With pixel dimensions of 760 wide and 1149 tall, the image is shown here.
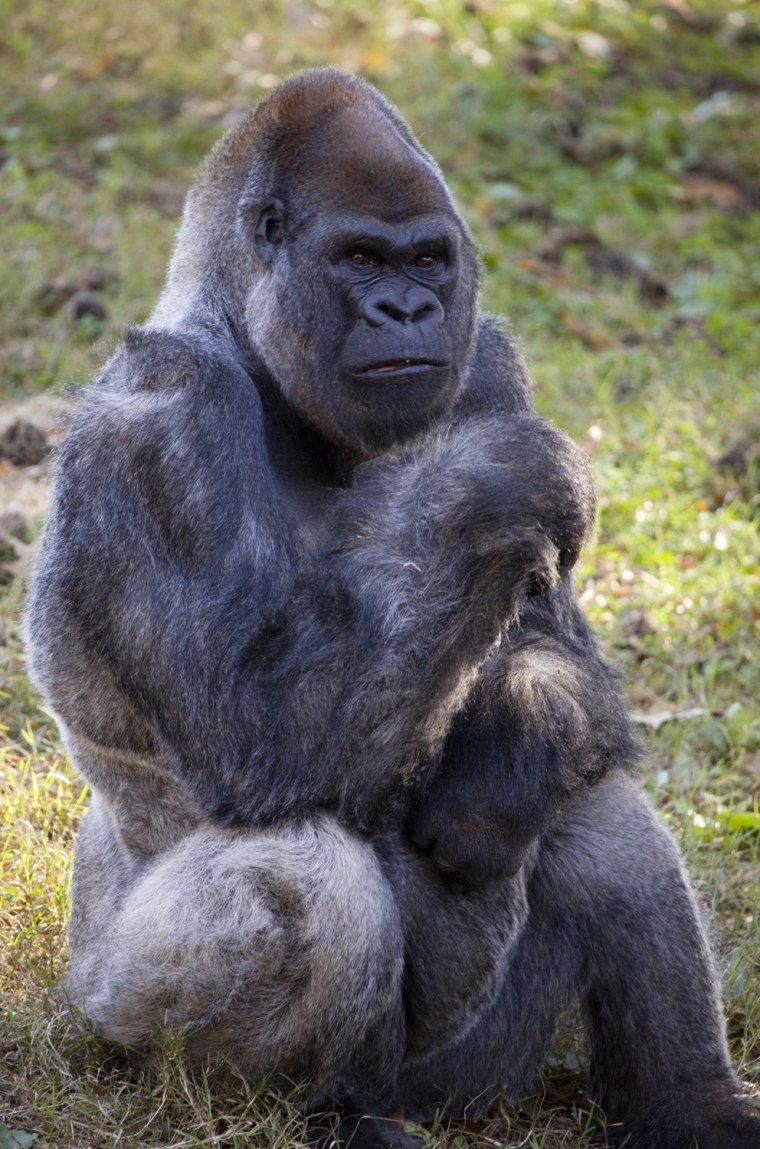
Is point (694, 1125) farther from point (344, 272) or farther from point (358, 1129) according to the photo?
point (344, 272)

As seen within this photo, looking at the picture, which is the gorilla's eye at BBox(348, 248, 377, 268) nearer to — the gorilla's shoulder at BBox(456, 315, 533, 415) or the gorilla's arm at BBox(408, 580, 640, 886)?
the gorilla's shoulder at BBox(456, 315, 533, 415)

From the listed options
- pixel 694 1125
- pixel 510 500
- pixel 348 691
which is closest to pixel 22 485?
pixel 348 691

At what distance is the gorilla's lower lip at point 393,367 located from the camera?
3.29m

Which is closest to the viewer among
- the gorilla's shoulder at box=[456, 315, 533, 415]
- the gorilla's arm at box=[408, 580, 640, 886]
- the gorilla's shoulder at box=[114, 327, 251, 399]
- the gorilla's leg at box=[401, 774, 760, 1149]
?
the gorilla's shoulder at box=[114, 327, 251, 399]

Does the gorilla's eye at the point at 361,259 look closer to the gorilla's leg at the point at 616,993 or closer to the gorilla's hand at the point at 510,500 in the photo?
the gorilla's hand at the point at 510,500

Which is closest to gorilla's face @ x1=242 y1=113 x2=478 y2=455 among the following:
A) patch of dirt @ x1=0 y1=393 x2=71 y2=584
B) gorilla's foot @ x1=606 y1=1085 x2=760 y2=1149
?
gorilla's foot @ x1=606 y1=1085 x2=760 y2=1149

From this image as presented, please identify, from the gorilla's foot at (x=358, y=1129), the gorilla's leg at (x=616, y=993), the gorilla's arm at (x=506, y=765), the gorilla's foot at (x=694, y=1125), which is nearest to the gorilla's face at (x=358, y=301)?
the gorilla's arm at (x=506, y=765)

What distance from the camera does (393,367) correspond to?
3.30 metres

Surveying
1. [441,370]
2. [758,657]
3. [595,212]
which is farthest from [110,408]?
[595,212]

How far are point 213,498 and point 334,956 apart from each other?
944mm

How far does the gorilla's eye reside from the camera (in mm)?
3350

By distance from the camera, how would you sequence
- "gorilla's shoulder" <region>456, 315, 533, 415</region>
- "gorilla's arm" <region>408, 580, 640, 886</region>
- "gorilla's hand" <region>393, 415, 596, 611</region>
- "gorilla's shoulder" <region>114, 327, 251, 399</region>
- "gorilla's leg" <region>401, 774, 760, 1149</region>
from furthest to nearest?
"gorilla's shoulder" <region>456, 315, 533, 415</region> < "gorilla's leg" <region>401, 774, 760, 1149</region> < "gorilla's arm" <region>408, 580, 640, 886</region> < "gorilla's shoulder" <region>114, 327, 251, 399</region> < "gorilla's hand" <region>393, 415, 596, 611</region>

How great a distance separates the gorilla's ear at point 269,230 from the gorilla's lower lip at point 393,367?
356mm

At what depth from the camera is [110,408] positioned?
3.16 meters
